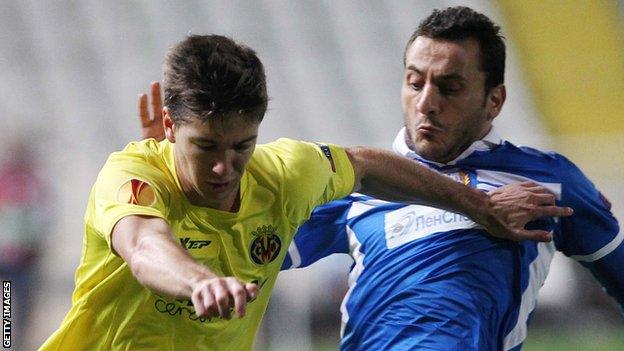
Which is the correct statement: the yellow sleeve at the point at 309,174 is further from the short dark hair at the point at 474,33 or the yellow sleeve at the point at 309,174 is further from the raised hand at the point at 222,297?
the raised hand at the point at 222,297

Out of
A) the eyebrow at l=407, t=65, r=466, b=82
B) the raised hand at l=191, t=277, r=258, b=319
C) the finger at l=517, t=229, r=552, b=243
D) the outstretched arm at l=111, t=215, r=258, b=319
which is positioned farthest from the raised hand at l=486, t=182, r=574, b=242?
the raised hand at l=191, t=277, r=258, b=319

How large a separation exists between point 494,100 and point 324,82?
431cm

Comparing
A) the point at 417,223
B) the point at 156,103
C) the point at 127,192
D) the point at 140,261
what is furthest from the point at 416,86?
the point at 140,261

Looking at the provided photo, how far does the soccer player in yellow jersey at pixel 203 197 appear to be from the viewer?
8.64 feet

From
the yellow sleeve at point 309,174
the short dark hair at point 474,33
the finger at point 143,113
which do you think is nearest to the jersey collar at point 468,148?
the short dark hair at point 474,33

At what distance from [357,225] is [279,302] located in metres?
3.70

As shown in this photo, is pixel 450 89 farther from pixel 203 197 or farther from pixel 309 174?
pixel 203 197

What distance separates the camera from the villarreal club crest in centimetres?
290

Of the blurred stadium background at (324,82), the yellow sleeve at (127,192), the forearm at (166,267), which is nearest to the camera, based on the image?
the forearm at (166,267)

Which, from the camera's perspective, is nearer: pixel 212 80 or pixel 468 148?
pixel 212 80

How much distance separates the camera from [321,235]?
3711 millimetres

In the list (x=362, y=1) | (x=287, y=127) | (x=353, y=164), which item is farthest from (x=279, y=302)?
(x=353, y=164)

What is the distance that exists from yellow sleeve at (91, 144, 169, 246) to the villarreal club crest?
0.28 m

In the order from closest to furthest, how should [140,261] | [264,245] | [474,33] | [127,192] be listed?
[140,261] < [127,192] < [264,245] < [474,33]
